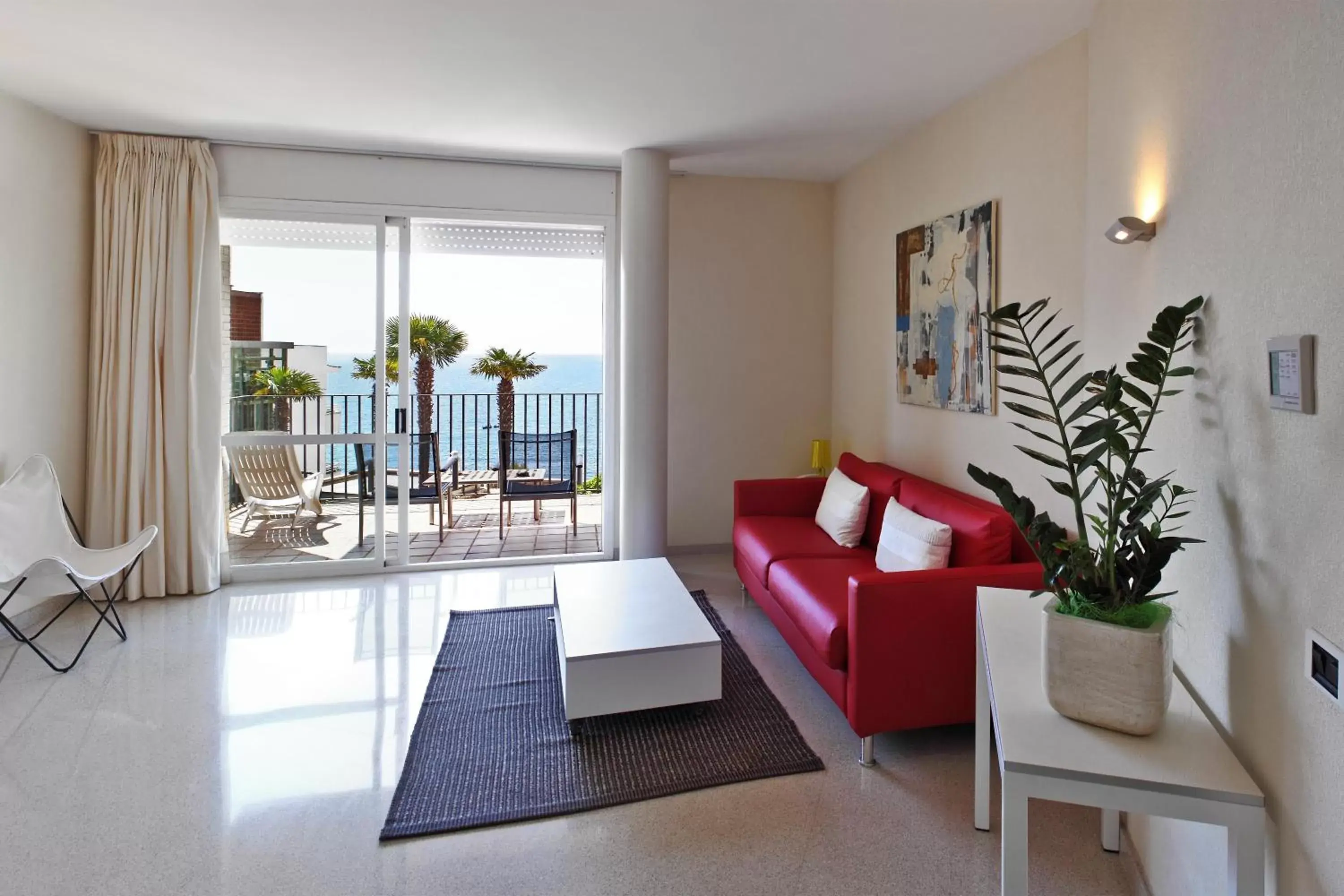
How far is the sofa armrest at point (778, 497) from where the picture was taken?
4219 mm

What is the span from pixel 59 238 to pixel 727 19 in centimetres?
381

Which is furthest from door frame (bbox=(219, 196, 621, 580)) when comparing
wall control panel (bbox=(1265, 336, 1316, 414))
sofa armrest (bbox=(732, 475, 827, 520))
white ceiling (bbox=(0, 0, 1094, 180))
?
wall control panel (bbox=(1265, 336, 1316, 414))

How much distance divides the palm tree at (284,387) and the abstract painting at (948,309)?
12.5 ft

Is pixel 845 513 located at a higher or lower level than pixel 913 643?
higher

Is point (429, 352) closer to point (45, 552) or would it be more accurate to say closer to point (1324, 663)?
point (45, 552)

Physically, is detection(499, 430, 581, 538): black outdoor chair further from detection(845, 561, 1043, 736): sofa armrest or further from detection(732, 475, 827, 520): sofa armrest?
detection(845, 561, 1043, 736): sofa armrest

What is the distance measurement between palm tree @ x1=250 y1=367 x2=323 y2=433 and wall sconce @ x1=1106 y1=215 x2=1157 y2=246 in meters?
4.45

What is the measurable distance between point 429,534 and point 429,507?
13.2 inches

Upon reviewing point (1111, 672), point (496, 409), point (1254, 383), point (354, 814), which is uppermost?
point (496, 409)

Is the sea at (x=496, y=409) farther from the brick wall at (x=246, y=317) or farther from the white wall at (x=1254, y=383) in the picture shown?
the white wall at (x=1254, y=383)

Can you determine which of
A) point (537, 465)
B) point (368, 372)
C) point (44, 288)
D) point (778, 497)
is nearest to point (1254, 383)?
point (778, 497)

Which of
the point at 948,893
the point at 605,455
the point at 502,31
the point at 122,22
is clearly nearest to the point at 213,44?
the point at 122,22

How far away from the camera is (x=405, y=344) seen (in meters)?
4.50

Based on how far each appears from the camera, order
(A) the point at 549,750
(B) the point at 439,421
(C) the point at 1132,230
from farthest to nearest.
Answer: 1. (B) the point at 439,421
2. (A) the point at 549,750
3. (C) the point at 1132,230
